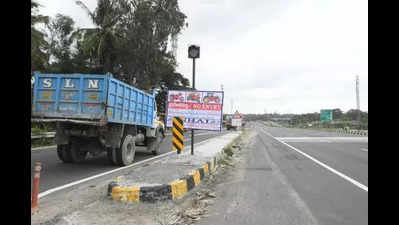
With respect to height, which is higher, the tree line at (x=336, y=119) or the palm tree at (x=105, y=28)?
the palm tree at (x=105, y=28)

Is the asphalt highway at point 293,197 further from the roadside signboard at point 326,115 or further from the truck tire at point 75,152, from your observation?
the roadside signboard at point 326,115

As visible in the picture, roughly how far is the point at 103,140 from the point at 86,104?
1.20 meters

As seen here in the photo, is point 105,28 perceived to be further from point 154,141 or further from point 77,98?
point 77,98

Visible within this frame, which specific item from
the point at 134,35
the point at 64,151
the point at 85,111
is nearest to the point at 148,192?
the point at 85,111

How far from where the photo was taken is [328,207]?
511cm

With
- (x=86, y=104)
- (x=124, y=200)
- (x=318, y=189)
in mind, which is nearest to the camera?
(x=124, y=200)

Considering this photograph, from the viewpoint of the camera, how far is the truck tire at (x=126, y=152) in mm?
9234

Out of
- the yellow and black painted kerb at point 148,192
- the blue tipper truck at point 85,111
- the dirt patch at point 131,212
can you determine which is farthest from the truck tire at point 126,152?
the yellow and black painted kerb at point 148,192

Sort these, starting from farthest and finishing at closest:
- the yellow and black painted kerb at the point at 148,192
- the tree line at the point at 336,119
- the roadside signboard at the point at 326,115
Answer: the tree line at the point at 336,119, the roadside signboard at the point at 326,115, the yellow and black painted kerb at the point at 148,192

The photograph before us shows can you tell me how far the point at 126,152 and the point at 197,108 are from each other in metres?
2.75

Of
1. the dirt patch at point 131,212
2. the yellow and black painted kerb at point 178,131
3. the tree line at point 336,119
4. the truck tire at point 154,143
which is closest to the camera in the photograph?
the dirt patch at point 131,212

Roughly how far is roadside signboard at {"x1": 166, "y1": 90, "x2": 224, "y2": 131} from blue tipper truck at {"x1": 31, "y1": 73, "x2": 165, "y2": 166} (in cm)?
152
